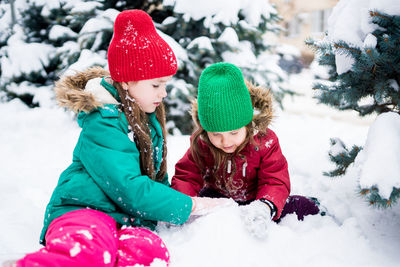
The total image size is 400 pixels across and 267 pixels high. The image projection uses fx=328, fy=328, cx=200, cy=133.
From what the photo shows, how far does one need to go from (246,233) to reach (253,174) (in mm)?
594

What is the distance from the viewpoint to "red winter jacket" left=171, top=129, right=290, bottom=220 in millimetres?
2123

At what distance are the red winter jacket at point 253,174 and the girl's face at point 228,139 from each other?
4.5 inches

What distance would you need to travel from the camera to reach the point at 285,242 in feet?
5.88

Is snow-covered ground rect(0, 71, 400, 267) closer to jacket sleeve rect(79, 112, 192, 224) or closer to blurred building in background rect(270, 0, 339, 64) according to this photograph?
jacket sleeve rect(79, 112, 192, 224)

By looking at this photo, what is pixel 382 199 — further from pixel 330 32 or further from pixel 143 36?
pixel 143 36

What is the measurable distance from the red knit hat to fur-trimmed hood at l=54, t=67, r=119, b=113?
137 mm

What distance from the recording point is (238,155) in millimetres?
2215

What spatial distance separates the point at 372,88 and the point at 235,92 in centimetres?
88

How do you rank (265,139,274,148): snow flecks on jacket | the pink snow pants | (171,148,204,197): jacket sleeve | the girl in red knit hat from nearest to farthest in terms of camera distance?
1. the pink snow pants
2. the girl in red knit hat
3. (265,139,274,148): snow flecks on jacket
4. (171,148,204,197): jacket sleeve

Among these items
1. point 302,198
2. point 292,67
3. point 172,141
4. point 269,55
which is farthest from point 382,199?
point 292,67

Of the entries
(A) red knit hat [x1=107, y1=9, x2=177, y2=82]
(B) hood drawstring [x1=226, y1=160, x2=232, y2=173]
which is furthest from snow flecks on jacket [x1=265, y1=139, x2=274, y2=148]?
(A) red knit hat [x1=107, y1=9, x2=177, y2=82]

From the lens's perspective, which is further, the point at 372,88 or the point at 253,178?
the point at 253,178

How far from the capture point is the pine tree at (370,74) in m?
1.72

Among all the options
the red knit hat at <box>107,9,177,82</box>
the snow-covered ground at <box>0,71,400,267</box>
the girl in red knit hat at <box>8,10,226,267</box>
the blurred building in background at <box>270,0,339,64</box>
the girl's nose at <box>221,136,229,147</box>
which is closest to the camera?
the girl in red knit hat at <box>8,10,226,267</box>
